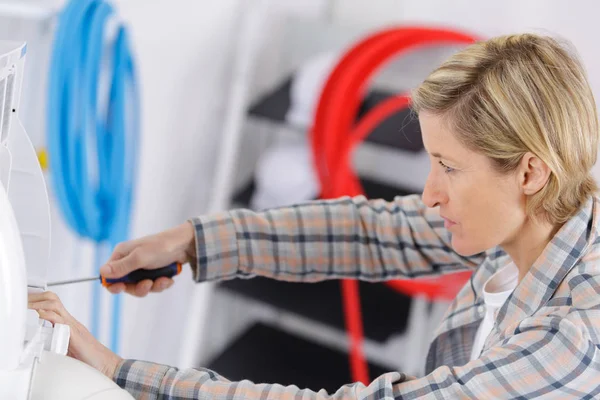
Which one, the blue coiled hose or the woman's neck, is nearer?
the woman's neck

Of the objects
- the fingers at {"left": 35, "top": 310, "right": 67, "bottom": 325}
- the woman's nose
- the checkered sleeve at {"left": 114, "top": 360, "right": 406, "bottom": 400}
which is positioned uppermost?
the woman's nose

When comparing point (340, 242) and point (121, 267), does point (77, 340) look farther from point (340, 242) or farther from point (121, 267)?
point (340, 242)

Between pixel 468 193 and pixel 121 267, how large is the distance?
0.52 m

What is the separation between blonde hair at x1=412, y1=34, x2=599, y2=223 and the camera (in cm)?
108

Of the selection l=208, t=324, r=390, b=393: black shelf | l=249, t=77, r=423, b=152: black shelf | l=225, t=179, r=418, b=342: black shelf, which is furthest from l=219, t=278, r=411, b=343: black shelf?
l=249, t=77, r=423, b=152: black shelf

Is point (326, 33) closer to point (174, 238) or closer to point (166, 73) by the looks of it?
point (166, 73)

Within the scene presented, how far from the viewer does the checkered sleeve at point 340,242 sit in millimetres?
1400

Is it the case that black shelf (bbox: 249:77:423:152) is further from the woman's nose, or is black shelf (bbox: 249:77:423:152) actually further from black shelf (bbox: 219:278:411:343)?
the woman's nose

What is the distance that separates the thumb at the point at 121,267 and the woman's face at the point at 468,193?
44 centimetres

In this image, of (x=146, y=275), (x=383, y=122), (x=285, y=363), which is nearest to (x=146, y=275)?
(x=146, y=275)

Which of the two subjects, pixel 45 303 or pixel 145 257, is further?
pixel 145 257

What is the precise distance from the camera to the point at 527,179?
1138 mm

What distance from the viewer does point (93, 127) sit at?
1864 mm

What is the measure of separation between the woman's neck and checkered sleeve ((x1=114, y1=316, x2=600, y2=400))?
0.67 feet
